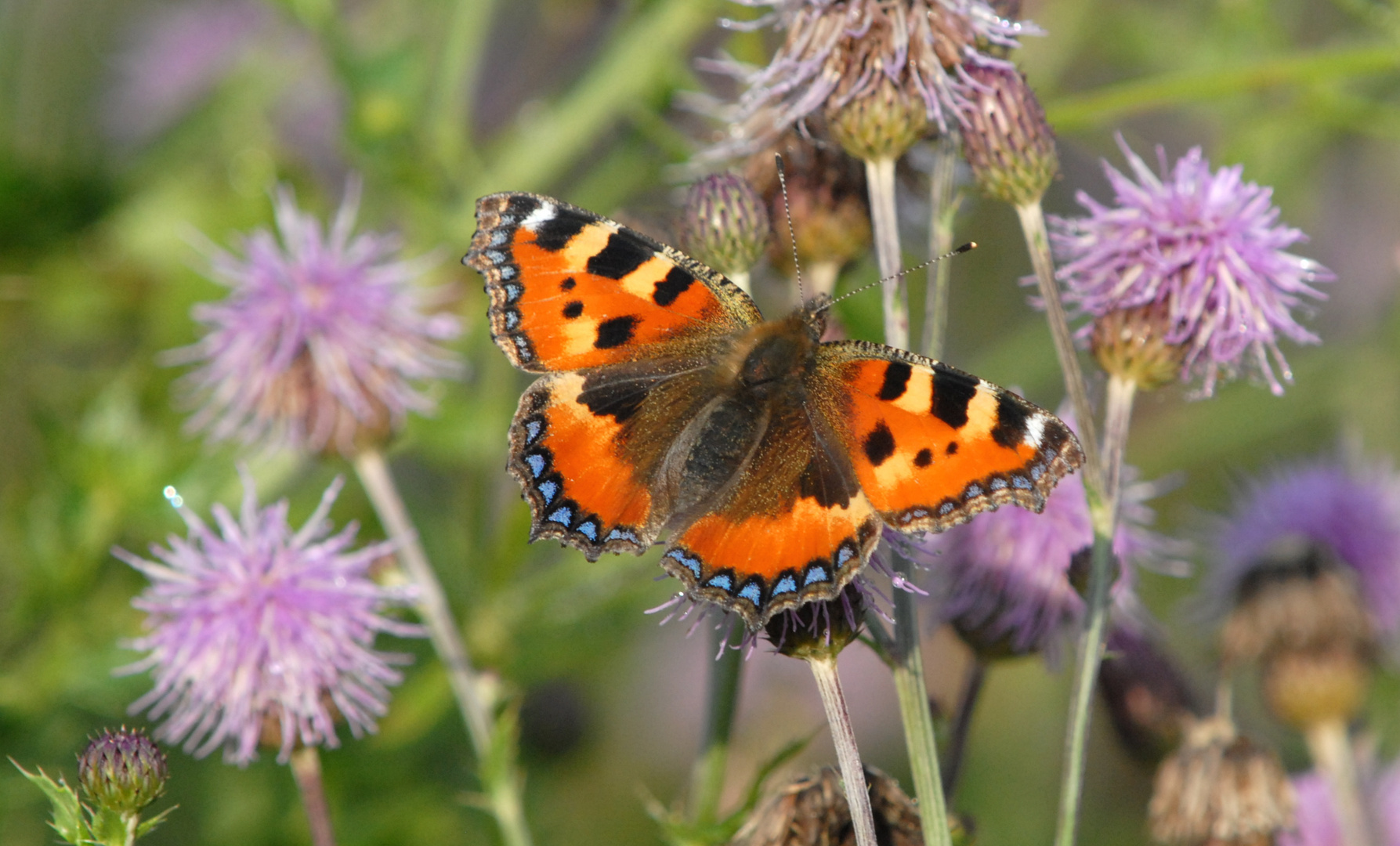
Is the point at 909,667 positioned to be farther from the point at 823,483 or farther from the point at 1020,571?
the point at 1020,571

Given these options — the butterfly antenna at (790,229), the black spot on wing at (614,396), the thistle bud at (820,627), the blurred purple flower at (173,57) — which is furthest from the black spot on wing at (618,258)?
the blurred purple flower at (173,57)

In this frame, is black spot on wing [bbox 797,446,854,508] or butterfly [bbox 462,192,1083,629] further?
black spot on wing [bbox 797,446,854,508]

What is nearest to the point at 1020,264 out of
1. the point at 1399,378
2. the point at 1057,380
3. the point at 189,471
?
the point at 1057,380

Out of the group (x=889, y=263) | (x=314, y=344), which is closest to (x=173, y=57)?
(x=314, y=344)

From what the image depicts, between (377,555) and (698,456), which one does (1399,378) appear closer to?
(698,456)

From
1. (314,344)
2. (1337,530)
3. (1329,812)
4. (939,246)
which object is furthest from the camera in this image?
(1337,530)

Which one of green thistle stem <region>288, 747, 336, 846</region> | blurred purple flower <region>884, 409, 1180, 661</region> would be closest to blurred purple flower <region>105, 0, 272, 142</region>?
green thistle stem <region>288, 747, 336, 846</region>

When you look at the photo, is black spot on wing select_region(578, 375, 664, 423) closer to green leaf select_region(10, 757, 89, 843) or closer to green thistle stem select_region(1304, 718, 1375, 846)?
green leaf select_region(10, 757, 89, 843)

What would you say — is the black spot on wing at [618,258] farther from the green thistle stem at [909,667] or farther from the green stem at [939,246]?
the green stem at [939,246]
